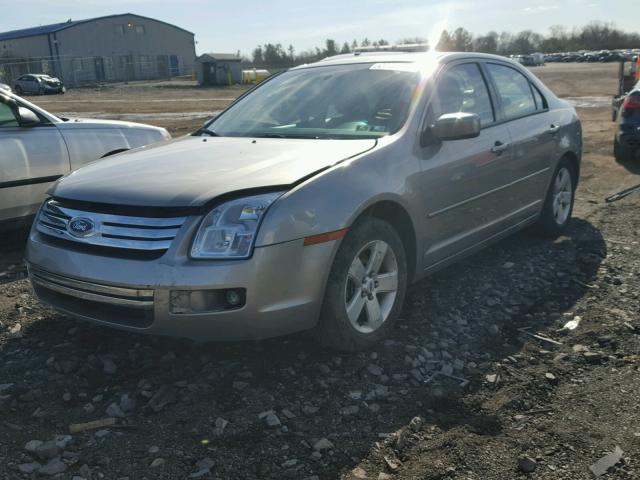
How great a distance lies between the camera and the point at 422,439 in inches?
115

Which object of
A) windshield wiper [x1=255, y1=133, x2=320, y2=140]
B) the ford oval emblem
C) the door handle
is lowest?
the ford oval emblem

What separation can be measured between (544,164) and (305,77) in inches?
88.4

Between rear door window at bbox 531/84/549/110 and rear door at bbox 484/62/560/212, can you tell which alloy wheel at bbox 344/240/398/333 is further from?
rear door window at bbox 531/84/549/110

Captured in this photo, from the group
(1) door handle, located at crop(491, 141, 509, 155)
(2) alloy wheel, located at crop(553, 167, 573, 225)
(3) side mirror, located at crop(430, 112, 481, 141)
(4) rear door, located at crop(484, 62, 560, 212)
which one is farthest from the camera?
(2) alloy wheel, located at crop(553, 167, 573, 225)

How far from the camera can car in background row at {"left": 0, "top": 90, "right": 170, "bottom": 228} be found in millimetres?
5637

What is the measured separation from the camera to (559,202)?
611 cm

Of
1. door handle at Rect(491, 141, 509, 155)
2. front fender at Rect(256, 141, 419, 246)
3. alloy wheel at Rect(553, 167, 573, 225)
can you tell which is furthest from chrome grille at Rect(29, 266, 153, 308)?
alloy wheel at Rect(553, 167, 573, 225)

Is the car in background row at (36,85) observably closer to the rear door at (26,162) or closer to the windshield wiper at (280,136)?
the rear door at (26,162)

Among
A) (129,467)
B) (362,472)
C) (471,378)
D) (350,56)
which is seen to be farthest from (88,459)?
(350,56)

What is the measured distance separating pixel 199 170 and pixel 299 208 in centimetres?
66

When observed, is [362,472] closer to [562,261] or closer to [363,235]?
[363,235]

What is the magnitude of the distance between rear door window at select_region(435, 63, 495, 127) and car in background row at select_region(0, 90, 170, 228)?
144 inches

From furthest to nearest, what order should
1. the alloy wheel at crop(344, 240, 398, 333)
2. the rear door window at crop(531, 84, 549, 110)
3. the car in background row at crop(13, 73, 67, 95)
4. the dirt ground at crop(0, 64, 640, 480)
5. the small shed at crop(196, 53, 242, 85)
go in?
the small shed at crop(196, 53, 242, 85) < the car in background row at crop(13, 73, 67, 95) < the rear door window at crop(531, 84, 549, 110) < the alloy wheel at crop(344, 240, 398, 333) < the dirt ground at crop(0, 64, 640, 480)

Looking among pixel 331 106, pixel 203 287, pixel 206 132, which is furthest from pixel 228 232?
pixel 206 132
